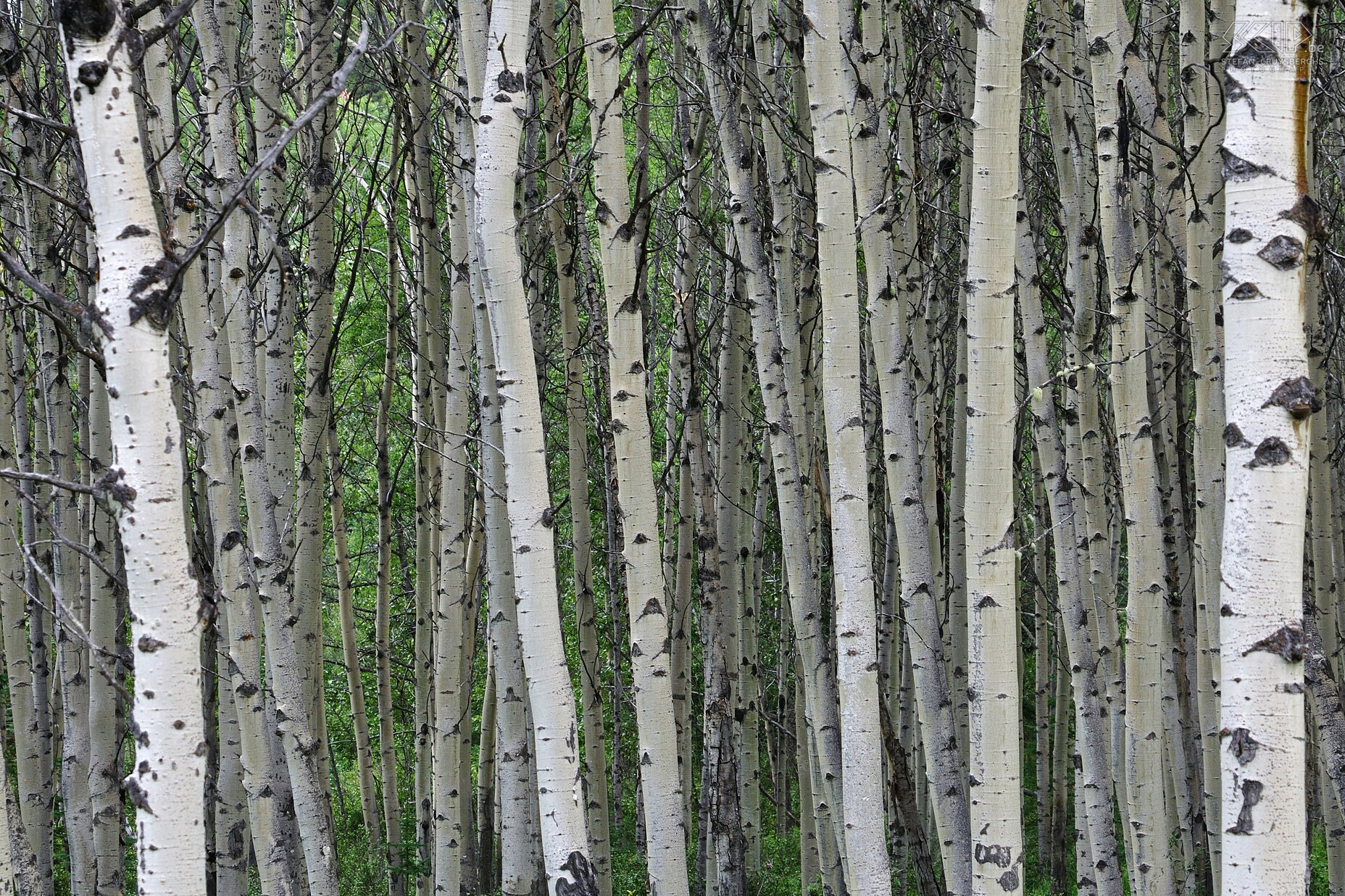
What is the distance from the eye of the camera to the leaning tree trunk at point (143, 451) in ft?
7.00

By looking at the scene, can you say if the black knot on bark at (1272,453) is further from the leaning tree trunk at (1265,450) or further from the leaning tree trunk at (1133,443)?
the leaning tree trunk at (1133,443)

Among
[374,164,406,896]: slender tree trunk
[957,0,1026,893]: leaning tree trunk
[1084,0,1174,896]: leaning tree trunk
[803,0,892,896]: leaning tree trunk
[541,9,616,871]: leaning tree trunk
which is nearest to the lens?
[957,0,1026,893]: leaning tree trunk

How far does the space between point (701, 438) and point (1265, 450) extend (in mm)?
3757

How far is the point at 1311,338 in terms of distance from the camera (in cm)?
539

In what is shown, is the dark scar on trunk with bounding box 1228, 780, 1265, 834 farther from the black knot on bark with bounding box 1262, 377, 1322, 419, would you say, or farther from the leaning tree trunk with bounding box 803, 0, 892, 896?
the leaning tree trunk with bounding box 803, 0, 892, 896

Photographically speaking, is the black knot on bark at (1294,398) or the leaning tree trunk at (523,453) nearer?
the black knot on bark at (1294,398)

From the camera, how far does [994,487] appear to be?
2.90m

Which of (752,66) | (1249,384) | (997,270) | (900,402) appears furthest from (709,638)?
(1249,384)

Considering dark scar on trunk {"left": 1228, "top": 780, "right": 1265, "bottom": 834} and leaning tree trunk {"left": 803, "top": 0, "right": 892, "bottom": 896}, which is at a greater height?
leaning tree trunk {"left": 803, "top": 0, "right": 892, "bottom": 896}

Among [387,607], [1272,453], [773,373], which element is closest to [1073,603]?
[773,373]

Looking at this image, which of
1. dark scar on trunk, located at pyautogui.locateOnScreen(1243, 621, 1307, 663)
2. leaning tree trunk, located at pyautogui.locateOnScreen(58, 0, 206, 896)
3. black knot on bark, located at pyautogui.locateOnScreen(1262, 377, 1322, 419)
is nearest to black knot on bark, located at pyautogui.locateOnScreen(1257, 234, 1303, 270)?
black knot on bark, located at pyautogui.locateOnScreen(1262, 377, 1322, 419)

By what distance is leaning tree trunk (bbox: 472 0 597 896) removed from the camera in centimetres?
315

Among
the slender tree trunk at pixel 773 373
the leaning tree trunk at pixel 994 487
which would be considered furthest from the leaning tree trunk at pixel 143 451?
the slender tree trunk at pixel 773 373

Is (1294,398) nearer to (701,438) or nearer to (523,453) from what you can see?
(523,453)
